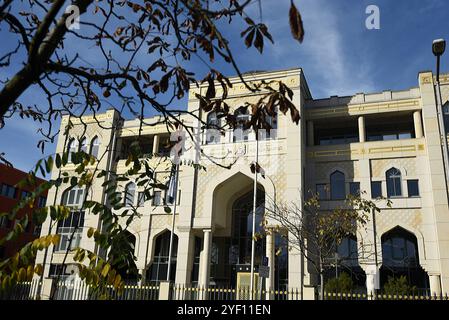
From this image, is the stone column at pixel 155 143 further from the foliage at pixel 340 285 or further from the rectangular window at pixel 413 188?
the rectangular window at pixel 413 188

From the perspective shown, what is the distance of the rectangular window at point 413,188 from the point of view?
2173 cm

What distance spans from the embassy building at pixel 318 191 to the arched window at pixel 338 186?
0.06 meters

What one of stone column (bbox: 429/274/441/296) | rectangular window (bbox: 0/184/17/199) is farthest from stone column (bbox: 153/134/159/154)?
stone column (bbox: 429/274/441/296)

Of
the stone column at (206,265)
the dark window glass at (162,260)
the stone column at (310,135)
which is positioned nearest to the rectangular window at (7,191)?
the dark window glass at (162,260)

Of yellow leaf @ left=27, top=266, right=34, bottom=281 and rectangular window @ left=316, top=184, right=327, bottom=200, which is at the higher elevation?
rectangular window @ left=316, top=184, right=327, bottom=200

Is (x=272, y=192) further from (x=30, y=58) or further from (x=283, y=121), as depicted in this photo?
(x=30, y=58)

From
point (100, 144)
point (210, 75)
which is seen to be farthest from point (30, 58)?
point (100, 144)

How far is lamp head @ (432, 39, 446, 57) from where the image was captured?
11234 mm

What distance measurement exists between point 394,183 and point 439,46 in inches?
487

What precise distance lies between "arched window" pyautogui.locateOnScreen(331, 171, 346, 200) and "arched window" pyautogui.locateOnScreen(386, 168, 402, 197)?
7.84 feet

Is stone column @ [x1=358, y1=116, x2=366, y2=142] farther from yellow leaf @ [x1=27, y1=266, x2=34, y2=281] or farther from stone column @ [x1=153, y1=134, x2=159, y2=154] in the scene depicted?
yellow leaf @ [x1=27, y1=266, x2=34, y2=281]

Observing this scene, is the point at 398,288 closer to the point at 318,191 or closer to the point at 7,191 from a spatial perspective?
the point at 318,191

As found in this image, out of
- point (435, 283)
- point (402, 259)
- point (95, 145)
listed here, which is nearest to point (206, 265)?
point (402, 259)
